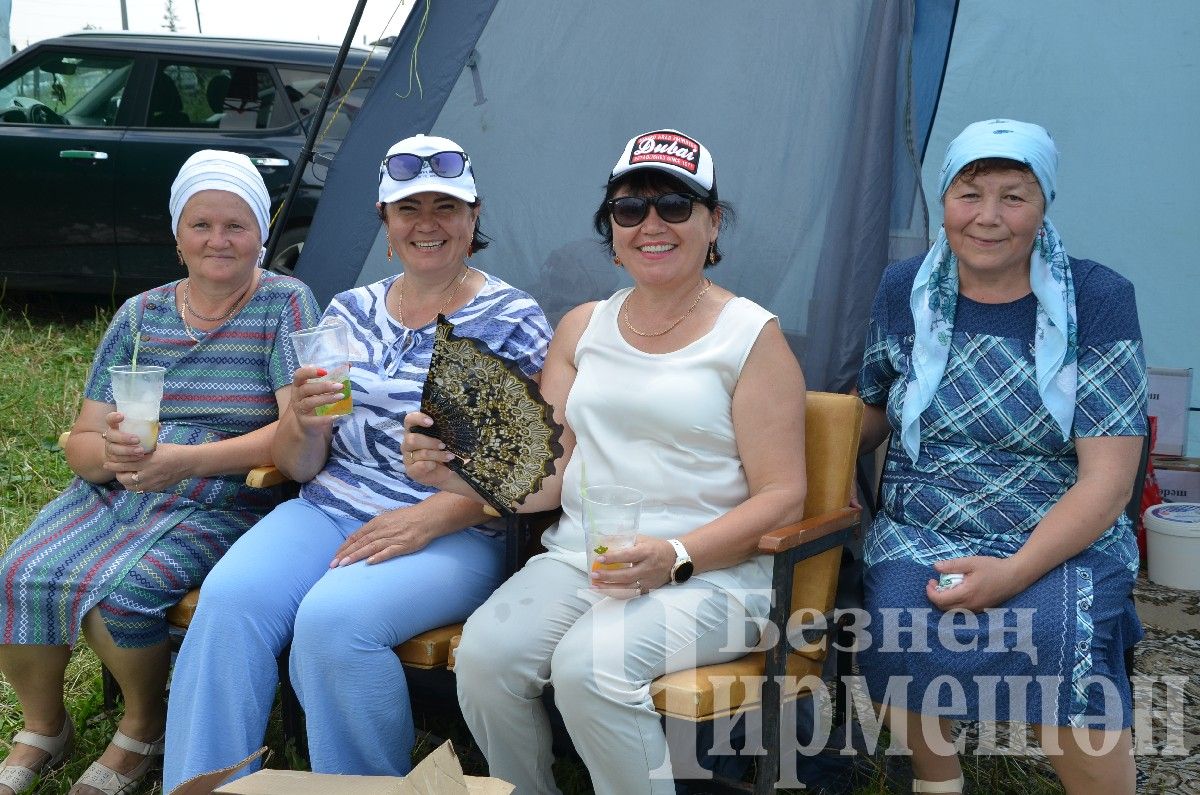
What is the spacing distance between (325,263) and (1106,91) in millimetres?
2562

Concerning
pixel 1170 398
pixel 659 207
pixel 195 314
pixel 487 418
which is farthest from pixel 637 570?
pixel 1170 398

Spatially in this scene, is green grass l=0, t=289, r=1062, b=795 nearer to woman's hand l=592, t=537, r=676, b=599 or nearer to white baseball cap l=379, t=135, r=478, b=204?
woman's hand l=592, t=537, r=676, b=599

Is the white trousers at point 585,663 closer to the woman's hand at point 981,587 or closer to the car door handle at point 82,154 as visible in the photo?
the woman's hand at point 981,587

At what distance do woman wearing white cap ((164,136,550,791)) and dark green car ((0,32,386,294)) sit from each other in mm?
3950

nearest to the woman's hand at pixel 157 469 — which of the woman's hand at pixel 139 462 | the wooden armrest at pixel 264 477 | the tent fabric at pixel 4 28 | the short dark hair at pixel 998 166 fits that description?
the woman's hand at pixel 139 462

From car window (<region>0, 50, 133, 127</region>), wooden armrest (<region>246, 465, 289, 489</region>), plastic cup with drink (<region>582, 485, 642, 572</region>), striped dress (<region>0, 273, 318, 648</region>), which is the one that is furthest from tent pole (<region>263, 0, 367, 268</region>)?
car window (<region>0, 50, 133, 127</region>)

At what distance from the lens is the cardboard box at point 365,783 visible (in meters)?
1.72

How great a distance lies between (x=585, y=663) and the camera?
225 centimetres

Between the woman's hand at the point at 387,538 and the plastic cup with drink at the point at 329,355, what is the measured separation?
0.87 ft

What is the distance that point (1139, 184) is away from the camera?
391cm

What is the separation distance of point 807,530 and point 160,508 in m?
1.59

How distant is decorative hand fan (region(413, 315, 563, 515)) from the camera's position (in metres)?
2.53

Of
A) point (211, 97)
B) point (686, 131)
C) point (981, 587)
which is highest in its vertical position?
point (211, 97)

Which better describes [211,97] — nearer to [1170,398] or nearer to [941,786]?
[1170,398]
